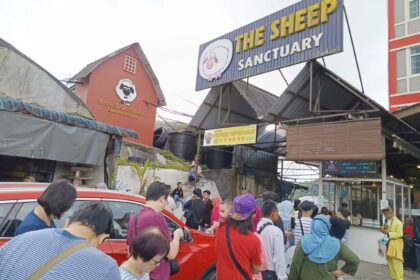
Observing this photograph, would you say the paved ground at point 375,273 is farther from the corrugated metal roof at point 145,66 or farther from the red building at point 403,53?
the corrugated metal roof at point 145,66

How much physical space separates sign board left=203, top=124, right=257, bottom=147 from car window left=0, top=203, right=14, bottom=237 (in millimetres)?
9173

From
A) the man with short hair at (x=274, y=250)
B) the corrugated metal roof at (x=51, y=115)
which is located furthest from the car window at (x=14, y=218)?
the corrugated metal roof at (x=51, y=115)

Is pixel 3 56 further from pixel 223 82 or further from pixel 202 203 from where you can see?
pixel 223 82

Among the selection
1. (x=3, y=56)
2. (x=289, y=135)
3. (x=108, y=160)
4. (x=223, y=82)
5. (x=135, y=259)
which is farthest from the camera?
(x=223, y=82)

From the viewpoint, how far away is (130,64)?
63.4 feet

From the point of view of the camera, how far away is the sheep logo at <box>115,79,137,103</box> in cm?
1850

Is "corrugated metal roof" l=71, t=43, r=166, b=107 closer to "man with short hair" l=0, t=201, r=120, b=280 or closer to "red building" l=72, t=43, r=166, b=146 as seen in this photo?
"red building" l=72, t=43, r=166, b=146

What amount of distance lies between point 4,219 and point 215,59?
11563 millimetres

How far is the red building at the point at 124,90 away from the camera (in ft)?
57.1

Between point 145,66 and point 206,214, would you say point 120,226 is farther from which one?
point 145,66

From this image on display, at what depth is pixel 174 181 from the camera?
14.7 m

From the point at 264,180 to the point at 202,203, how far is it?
9.46 meters

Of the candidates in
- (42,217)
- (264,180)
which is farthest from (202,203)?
(264,180)

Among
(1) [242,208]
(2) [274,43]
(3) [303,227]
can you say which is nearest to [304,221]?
(3) [303,227]
